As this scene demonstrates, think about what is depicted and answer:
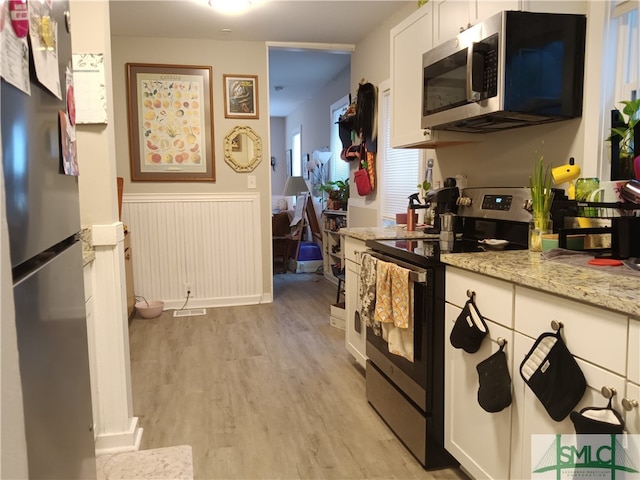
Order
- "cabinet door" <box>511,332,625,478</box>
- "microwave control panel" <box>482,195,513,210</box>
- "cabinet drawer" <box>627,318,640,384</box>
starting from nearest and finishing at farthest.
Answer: "cabinet drawer" <box>627,318,640,384</box> < "cabinet door" <box>511,332,625,478</box> < "microwave control panel" <box>482,195,513,210</box>

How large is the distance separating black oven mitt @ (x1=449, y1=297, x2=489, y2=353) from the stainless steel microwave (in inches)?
33.4

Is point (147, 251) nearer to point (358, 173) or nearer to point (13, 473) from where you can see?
point (358, 173)

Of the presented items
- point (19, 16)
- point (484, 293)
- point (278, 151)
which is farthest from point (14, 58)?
point (278, 151)

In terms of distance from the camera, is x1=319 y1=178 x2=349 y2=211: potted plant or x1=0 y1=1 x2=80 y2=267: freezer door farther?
x1=319 y1=178 x2=349 y2=211: potted plant

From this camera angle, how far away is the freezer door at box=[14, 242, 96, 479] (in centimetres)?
67

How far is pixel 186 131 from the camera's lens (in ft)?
14.0

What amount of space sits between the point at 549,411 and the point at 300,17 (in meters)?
3.42

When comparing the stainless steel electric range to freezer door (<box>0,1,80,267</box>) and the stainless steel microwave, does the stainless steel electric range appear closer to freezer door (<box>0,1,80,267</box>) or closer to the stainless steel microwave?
the stainless steel microwave

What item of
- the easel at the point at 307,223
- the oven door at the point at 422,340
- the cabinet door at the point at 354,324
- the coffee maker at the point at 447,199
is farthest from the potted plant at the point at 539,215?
the easel at the point at 307,223

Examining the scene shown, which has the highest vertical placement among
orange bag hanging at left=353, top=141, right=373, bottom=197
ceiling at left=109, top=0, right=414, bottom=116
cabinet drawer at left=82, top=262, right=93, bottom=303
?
ceiling at left=109, top=0, right=414, bottom=116

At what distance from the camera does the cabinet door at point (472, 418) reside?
4.85 feet

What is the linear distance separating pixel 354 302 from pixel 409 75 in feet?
4.65

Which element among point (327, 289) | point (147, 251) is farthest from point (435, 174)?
point (147, 251)

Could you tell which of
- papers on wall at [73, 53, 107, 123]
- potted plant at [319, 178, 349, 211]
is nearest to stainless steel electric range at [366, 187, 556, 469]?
papers on wall at [73, 53, 107, 123]
